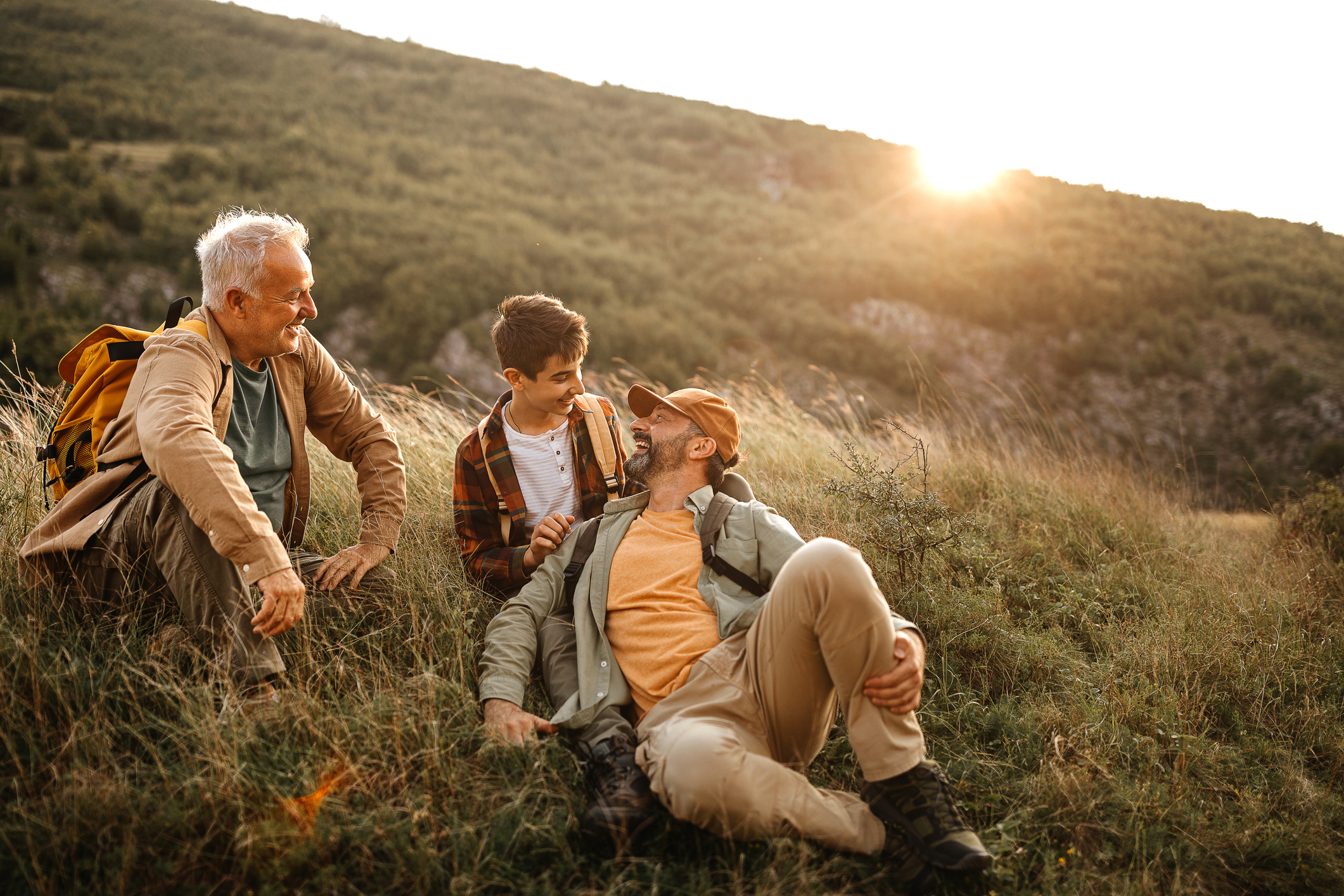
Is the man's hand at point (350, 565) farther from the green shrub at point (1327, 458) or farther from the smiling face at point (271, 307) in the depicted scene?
the green shrub at point (1327, 458)

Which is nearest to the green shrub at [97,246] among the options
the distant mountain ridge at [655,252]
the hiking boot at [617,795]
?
the distant mountain ridge at [655,252]

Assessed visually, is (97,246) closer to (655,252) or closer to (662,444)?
(655,252)

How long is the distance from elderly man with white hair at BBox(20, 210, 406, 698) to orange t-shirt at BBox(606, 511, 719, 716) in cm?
119

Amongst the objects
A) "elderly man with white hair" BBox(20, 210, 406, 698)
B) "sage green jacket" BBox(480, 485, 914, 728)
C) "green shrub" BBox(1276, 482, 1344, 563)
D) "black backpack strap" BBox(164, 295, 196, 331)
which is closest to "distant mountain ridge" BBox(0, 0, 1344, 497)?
"green shrub" BBox(1276, 482, 1344, 563)

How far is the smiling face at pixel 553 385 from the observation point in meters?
3.36

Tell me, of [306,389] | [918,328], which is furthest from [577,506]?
[918,328]

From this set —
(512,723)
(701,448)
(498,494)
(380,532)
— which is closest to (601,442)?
(498,494)

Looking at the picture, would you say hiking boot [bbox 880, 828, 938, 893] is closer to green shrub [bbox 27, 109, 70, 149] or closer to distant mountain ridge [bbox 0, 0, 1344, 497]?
distant mountain ridge [bbox 0, 0, 1344, 497]

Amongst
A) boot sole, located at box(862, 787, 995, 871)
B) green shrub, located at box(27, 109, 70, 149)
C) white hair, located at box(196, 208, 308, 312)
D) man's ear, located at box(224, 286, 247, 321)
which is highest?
green shrub, located at box(27, 109, 70, 149)

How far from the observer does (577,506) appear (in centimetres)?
362

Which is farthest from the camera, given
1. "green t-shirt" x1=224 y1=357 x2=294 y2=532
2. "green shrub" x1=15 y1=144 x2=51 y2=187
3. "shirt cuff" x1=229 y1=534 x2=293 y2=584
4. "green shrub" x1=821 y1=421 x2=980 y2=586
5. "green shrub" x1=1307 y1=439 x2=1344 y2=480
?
"green shrub" x1=15 y1=144 x2=51 y2=187

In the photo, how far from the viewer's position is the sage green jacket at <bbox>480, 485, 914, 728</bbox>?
2725mm

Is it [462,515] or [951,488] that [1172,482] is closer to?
[951,488]

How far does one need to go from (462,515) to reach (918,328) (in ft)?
65.1
